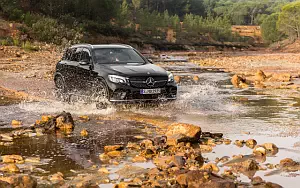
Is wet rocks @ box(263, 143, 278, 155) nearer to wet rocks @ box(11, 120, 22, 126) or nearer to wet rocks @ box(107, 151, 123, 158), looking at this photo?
wet rocks @ box(107, 151, 123, 158)

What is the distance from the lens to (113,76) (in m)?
11.6

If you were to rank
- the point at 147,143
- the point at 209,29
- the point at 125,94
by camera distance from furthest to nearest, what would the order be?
1. the point at 209,29
2. the point at 125,94
3. the point at 147,143

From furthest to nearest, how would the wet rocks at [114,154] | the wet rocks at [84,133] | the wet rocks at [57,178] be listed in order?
1. the wet rocks at [84,133]
2. the wet rocks at [114,154]
3. the wet rocks at [57,178]

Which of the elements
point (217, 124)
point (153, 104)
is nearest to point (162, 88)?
point (153, 104)

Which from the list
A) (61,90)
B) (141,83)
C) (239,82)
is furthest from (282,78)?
(141,83)

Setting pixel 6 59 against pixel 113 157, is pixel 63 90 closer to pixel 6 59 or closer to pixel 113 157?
pixel 113 157

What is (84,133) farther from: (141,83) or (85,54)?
(85,54)

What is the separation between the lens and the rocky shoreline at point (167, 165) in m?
5.63

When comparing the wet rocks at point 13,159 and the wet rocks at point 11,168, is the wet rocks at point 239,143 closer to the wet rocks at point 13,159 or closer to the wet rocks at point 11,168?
the wet rocks at point 13,159

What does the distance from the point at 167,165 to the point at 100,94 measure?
5.76 m

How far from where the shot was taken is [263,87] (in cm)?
1869

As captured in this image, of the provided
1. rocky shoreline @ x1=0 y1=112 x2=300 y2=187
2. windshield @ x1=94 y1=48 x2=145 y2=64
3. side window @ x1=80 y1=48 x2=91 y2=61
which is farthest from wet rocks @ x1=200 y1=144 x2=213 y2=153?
side window @ x1=80 y1=48 x2=91 y2=61

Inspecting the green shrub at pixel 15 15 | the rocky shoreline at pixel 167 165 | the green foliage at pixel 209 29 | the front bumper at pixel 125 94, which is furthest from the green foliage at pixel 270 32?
the rocky shoreline at pixel 167 165

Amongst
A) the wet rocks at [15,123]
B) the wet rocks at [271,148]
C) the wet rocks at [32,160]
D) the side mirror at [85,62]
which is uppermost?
the side mirror at [85,62]
